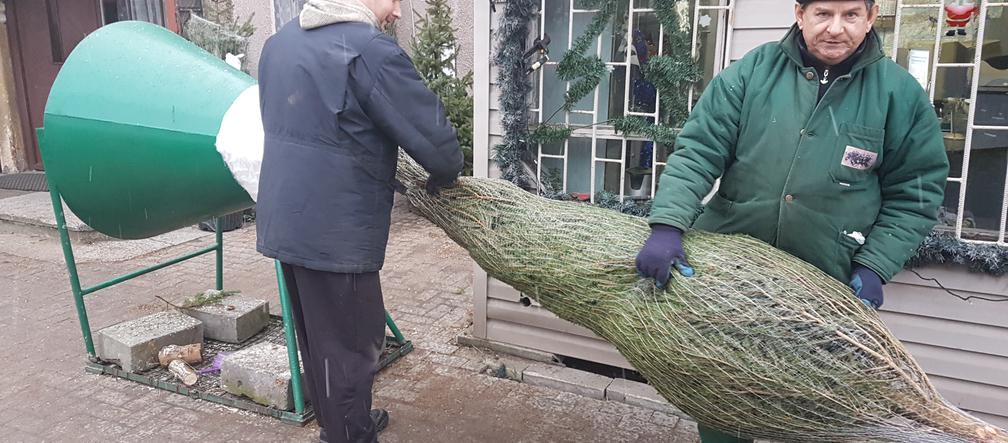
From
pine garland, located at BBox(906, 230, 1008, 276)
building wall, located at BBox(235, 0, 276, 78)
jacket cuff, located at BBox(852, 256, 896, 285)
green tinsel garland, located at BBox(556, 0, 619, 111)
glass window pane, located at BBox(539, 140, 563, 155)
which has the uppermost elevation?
building wall, located at BBox(235, 0, 276, 78)

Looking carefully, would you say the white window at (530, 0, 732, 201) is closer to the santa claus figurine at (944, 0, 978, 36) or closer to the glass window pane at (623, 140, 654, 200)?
the glass window pane at (623, 140, 654, 200)

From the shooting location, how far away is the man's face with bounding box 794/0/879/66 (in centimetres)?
189

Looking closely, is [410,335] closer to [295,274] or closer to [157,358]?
[157,358]

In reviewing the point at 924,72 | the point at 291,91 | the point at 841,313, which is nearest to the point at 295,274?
the point at 291,91

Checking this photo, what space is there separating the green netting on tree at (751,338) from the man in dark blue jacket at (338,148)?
553mm

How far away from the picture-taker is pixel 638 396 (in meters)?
3.53

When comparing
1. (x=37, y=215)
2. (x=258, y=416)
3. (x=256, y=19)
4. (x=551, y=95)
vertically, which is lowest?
(x=258, y=416)

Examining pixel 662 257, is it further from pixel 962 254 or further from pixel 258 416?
pixel 258 416

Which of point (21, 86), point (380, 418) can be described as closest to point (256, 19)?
point (21, 86)

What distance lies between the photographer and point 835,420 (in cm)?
183

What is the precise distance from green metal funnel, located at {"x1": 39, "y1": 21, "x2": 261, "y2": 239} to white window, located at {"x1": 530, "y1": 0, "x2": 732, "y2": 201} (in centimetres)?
157

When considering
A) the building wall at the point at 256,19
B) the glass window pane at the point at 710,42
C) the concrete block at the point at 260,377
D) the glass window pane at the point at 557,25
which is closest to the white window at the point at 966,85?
the glass window pane at the point at 710,42

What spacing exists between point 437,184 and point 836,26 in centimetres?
132

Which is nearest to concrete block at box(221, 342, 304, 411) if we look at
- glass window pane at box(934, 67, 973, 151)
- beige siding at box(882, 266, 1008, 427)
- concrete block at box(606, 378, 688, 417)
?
concrete block at box(606, 378, 688, 417)
